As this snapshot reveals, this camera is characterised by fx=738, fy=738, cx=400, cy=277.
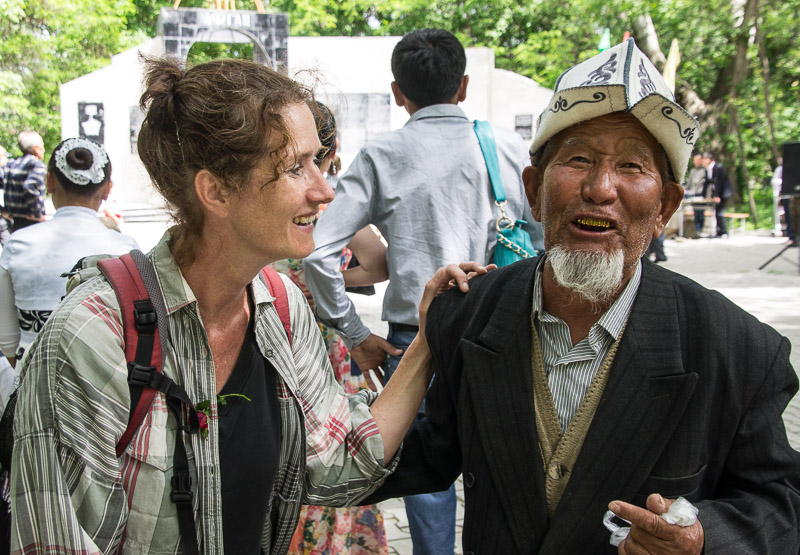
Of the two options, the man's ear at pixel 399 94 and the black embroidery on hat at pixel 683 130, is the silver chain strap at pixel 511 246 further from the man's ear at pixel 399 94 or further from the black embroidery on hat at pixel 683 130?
the black embroidery on hat at pixel 683 130

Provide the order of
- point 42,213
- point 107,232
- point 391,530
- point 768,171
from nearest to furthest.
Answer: point 107,232
point 391,530
point 42,213
point 768,171

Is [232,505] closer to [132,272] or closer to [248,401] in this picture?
[248,401]

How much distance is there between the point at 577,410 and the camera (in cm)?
179

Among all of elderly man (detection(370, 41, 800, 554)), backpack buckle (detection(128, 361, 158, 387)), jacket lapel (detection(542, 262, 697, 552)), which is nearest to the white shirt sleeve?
backpack buckle (detection(128, 361, 158, 387))

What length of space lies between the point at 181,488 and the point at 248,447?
210mm


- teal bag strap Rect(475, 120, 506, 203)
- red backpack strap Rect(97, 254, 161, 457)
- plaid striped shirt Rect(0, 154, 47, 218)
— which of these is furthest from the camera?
plaid striped shirt Rect(0, 154, 47, 218)

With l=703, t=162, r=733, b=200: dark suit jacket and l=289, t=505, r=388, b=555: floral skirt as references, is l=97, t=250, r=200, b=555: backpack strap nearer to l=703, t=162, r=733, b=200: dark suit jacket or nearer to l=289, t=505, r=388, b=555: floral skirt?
l=289, t=505, r=388, b=555: floral skirt

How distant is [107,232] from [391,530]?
90.9 inches

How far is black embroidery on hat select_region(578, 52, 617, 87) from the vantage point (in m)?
1.79

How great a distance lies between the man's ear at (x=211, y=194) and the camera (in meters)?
1.86

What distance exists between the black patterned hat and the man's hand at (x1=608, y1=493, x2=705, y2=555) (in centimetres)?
88

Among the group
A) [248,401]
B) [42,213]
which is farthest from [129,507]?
[42,213]

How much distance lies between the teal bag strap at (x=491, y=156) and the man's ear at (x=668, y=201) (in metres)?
1.21

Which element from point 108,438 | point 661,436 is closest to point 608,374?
point 661,436
